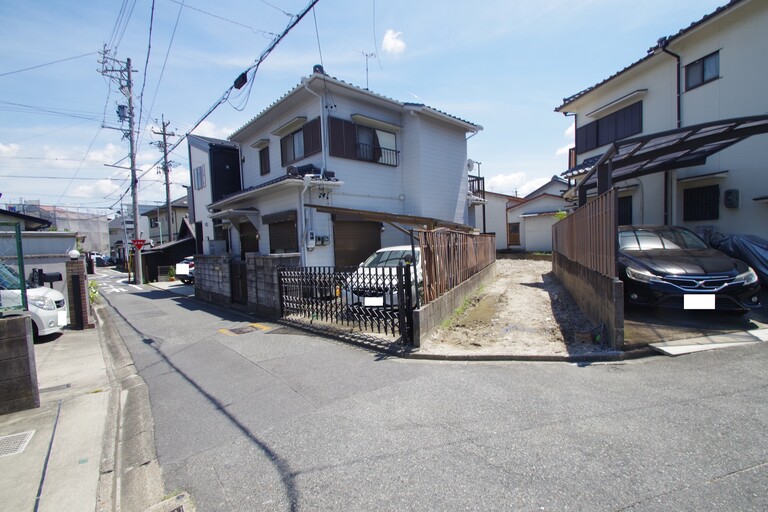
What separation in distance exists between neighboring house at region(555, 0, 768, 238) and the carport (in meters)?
0.12

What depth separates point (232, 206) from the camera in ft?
50.1

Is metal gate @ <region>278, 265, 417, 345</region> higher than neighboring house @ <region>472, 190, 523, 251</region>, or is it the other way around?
neighboring house @ <region>472, 190, 523, 251</region>

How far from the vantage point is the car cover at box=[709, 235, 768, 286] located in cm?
723

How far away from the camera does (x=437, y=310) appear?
6.37 metres

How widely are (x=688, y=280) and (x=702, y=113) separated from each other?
739 cm

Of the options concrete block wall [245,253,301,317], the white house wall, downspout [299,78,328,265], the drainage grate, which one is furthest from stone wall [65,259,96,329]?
the white house wall

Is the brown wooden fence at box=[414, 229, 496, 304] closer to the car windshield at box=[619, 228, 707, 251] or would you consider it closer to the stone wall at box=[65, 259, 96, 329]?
the car windshield at box=[619, 228, 707, 251]

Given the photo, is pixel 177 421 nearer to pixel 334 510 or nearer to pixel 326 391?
pixel 326 391

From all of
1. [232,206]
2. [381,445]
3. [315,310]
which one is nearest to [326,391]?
[381,445]

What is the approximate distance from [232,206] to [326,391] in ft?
42.9

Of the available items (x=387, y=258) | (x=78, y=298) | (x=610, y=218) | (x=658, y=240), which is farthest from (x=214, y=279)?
(x=658, y=240)

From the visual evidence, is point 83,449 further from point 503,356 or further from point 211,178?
point 211,178

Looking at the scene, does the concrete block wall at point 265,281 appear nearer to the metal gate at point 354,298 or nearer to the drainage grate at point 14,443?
the metal gate at point 354,298

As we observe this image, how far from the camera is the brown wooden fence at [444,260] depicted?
6113 millimetres
